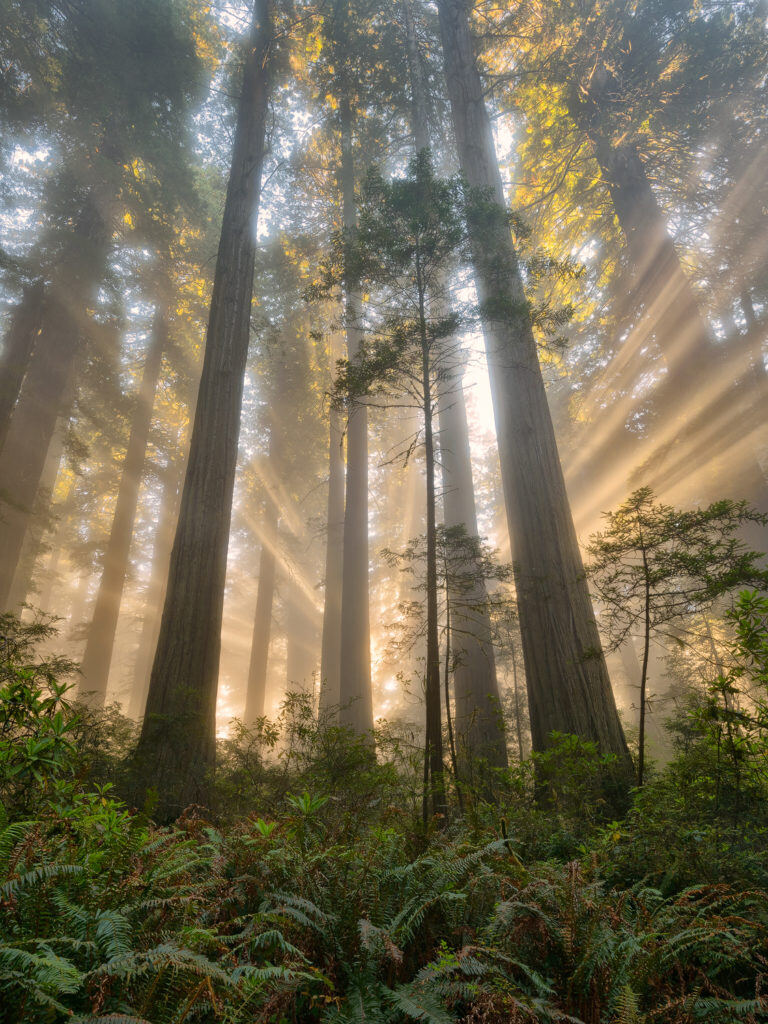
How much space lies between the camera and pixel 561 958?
5.51 feet

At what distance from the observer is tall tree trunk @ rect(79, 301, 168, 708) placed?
50.5 feet

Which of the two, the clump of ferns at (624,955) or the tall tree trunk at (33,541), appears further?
the tall tree trunk at (33,541)

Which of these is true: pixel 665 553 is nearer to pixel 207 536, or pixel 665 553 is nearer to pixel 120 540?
pixel 207 536

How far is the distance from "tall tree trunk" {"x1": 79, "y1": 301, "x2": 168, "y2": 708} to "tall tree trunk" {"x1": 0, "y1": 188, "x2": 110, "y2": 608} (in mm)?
4155

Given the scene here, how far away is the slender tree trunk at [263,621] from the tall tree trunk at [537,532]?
14303 mm

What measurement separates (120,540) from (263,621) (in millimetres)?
6483

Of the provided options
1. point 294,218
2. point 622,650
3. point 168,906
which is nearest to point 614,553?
point 168,906

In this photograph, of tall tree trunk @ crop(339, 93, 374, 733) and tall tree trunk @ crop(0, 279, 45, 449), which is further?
tall tree trunk @ crop(339, 93, 374, 733)

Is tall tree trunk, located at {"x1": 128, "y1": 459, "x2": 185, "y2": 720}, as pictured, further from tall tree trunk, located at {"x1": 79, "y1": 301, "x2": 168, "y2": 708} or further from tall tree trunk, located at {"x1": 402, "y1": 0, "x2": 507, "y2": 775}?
tall tree trunk, located at {"x1": 402, "y1": 0, "x2": 507, "y2": 775}

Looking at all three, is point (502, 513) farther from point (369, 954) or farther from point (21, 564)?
point (369, 954)

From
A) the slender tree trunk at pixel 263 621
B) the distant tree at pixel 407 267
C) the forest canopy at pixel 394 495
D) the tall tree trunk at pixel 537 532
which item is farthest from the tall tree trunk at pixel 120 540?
the tall tree trunk at pixel 537 532

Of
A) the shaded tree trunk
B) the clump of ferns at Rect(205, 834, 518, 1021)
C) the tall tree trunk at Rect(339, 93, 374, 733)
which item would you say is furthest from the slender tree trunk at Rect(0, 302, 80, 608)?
the clump of ferns at Rect(205, 834, 518, 1021)

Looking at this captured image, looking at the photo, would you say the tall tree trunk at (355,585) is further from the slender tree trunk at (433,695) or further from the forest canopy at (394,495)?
the slender tree trunk at (433,695)

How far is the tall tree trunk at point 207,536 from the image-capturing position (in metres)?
5.42
